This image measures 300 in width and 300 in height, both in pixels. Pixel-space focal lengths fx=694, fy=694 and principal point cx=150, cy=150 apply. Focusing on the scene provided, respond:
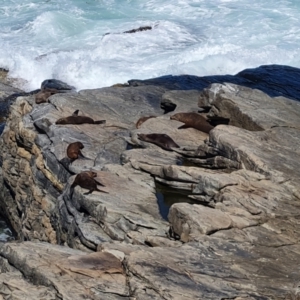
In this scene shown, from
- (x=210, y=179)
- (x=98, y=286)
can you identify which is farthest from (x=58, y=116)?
(x=98, y=286)

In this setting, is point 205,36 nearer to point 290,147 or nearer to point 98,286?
point 290,147

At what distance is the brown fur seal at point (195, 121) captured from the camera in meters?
13.4

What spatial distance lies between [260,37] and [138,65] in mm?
5891

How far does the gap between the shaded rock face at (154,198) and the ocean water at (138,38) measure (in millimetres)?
7160

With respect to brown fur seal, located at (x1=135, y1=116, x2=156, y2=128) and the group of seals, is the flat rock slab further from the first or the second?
brown fur seal, located at (x1=135, y1=116, x2=156, y2=128)

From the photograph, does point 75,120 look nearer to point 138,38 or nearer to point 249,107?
point 249,107

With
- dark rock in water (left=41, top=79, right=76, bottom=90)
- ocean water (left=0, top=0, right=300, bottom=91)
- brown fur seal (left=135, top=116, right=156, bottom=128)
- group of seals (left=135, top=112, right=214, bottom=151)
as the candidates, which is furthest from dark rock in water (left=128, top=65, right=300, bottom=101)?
ocean water (left=0, top=0, right=300, bottom=91)

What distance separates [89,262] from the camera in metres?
8.01

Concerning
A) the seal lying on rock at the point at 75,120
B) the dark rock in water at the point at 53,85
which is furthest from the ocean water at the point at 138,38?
the seal lying on rock at the point at 75,120

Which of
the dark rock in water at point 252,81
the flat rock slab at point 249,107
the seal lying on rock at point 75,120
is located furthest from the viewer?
the dark rock in water at point 252,81

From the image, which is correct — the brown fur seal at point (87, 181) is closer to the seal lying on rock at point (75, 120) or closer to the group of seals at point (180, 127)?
the group of seals at point (180, 127)

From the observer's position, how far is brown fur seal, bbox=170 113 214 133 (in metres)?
13.4

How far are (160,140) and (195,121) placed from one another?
1.30 metres

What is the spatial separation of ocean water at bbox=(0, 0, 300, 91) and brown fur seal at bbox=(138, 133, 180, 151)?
11.0 m
